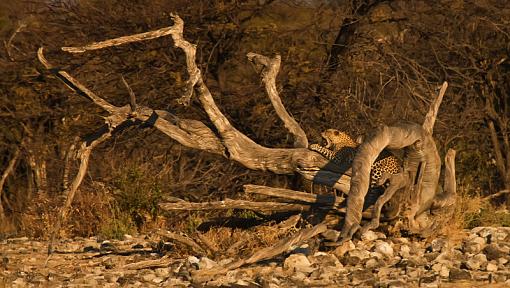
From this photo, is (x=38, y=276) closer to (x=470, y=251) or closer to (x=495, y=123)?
(x=470, y=251)

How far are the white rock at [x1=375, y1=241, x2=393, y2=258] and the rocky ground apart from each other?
11 mm

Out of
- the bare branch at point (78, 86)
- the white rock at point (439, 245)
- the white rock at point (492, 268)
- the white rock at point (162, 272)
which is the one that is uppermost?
the bare branch at point (78, 86)

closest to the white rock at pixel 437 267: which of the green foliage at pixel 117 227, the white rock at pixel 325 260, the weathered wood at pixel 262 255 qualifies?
the white rock at pixel 325 260

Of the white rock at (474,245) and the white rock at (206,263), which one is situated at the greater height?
the white rock at (474,245)

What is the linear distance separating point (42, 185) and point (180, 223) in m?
3.14

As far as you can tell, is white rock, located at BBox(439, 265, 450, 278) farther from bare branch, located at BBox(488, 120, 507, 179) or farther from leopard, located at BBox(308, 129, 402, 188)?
bare branch, located at BBox(488, 120, 507, 179)

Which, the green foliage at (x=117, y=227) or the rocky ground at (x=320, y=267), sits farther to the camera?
the green foliage at (x=117, y=227)

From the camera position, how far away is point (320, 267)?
7.98m

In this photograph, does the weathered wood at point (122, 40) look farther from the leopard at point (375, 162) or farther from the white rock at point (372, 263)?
the white rock at point (372, 263)

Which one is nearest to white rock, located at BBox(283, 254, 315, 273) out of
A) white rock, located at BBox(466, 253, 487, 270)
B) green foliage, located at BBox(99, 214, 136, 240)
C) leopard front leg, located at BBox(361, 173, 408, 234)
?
leopard front leg, located at BBox(361, 173, 408, 234)

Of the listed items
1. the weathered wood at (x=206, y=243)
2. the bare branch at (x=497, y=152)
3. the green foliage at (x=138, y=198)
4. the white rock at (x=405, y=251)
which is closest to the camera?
the white rock at (x=405, y=251)

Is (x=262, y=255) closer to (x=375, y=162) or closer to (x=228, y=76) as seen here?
(x=375, y=162)

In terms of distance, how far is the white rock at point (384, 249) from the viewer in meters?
8.28

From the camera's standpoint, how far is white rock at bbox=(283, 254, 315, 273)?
7.98 metres
